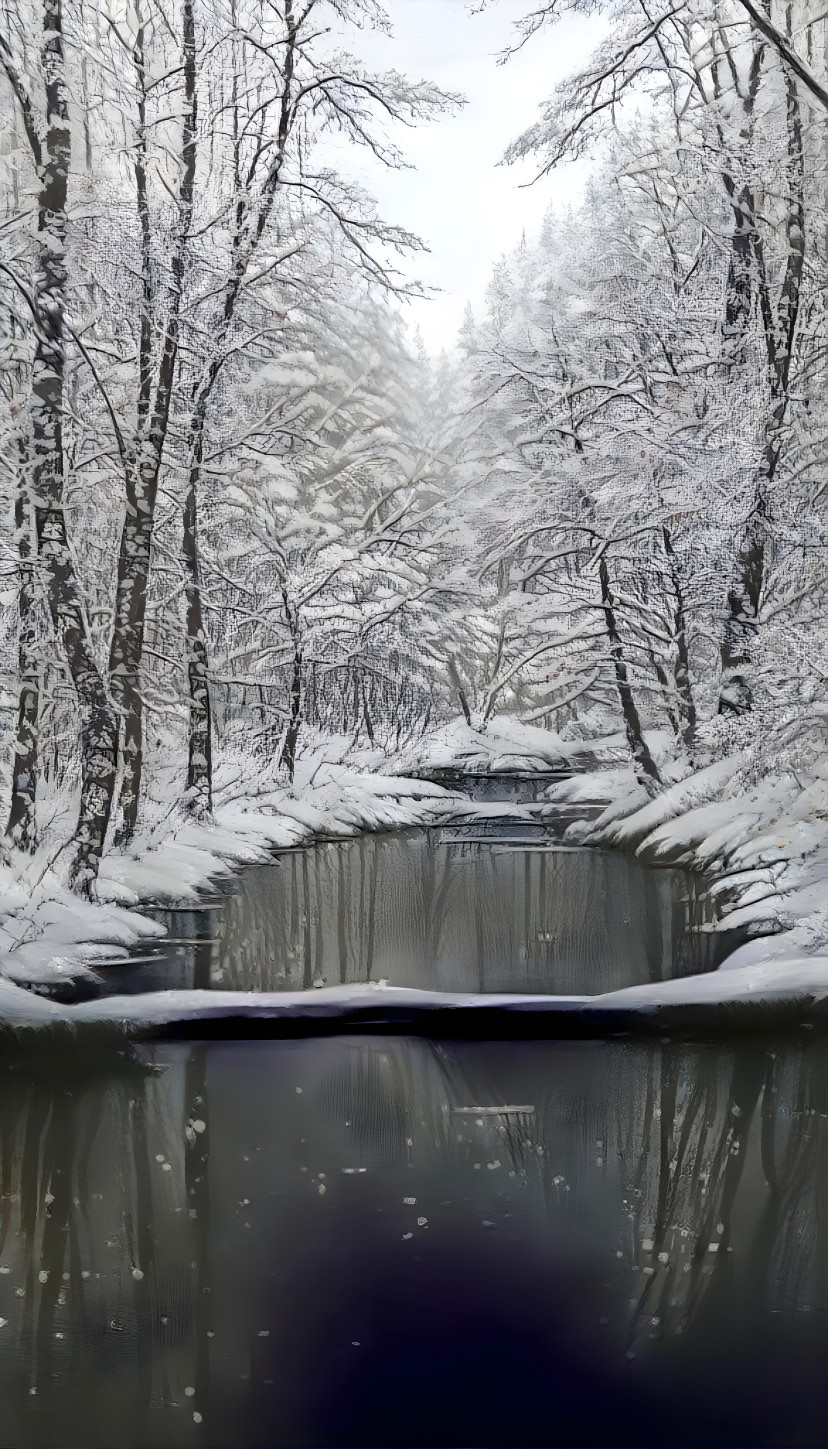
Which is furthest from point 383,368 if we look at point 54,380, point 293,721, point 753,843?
point 753,843

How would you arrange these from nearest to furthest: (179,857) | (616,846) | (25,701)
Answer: (25,701)
(179,857)
(616,846)

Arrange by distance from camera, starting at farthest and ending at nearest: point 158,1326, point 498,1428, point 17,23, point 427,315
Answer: point 427,315
point 17,23
point 158,1326
point 498,1428

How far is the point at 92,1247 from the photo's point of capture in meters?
2.39

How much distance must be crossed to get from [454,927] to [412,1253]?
2.99 m

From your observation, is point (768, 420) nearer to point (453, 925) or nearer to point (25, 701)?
point (453, 925)

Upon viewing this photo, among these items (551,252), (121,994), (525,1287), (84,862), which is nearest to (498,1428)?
(525,1287)

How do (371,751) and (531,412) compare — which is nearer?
(531,412)

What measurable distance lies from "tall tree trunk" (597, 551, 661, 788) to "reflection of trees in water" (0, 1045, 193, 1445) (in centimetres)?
347

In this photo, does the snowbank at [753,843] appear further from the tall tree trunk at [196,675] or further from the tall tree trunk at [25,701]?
the tall tree trunk at [25,701]

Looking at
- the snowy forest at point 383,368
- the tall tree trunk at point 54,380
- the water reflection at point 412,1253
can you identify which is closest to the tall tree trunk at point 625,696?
the snowy forest at point 383,368

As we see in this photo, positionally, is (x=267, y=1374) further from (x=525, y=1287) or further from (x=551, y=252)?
(x=551, y=252)

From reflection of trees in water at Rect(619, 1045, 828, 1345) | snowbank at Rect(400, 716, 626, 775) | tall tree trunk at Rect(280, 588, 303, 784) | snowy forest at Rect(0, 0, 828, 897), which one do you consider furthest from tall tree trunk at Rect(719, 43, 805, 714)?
tall tree trunk at Rect(280, 588, 303, 784)

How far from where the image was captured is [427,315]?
5.00m

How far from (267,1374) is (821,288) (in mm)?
4643
